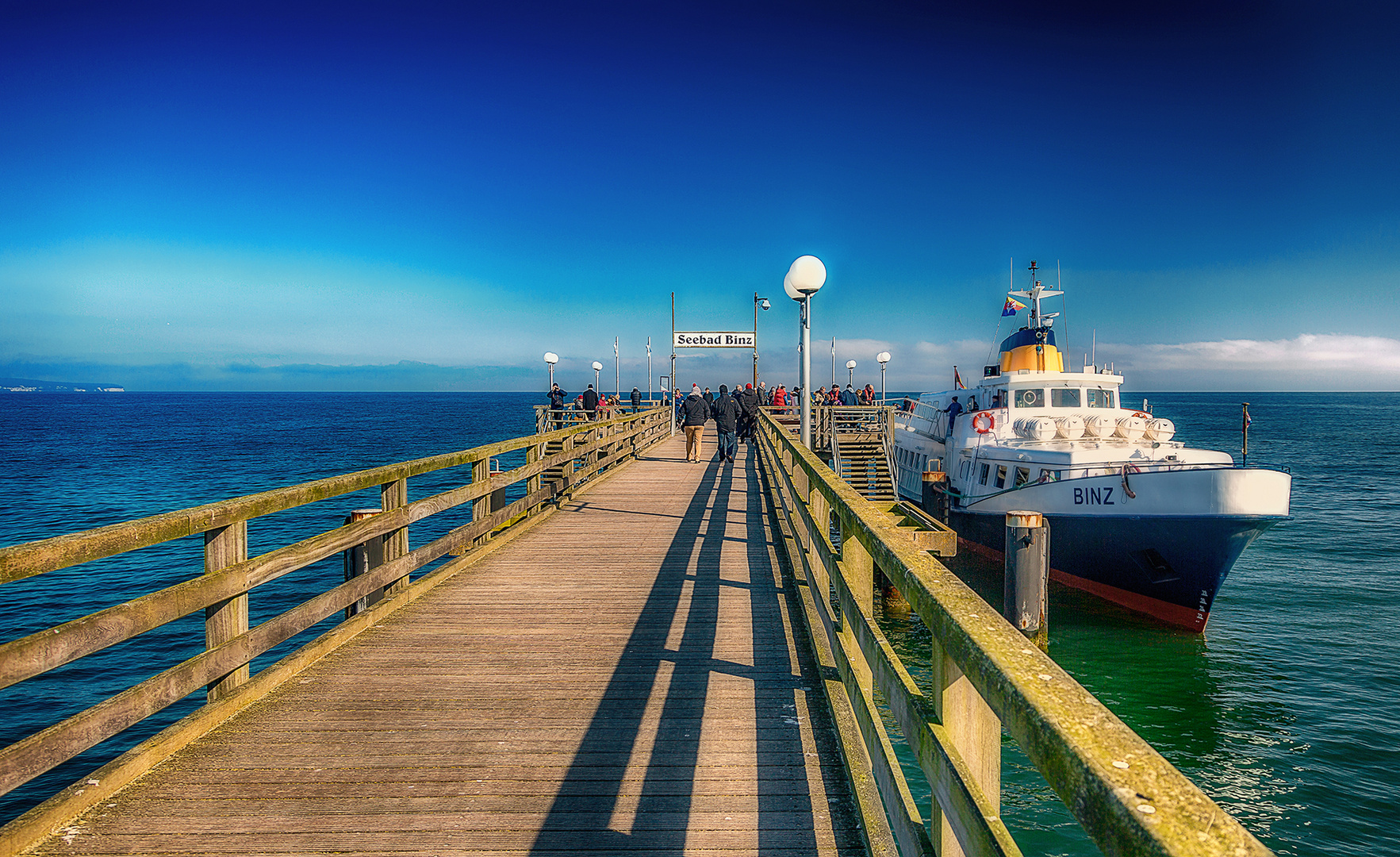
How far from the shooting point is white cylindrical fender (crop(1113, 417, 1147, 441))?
1523cm

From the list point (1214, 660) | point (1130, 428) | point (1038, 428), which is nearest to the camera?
point (1214, 660)

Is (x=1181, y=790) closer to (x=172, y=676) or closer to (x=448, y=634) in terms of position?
(x=172, y=676)

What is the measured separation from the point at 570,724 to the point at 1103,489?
1141 centimetres

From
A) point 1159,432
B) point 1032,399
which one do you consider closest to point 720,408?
point 1032,399

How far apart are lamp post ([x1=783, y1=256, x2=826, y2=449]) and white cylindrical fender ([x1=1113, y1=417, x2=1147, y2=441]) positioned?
8950 mm

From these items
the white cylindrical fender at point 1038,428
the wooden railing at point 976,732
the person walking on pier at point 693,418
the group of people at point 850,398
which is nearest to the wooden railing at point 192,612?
the wooden railing at point 976,732

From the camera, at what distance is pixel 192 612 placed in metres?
3.75

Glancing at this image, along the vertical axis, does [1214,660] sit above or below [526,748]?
below

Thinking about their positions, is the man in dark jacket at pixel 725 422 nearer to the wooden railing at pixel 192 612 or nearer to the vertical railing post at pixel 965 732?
the wooden railing at pixel 192 612

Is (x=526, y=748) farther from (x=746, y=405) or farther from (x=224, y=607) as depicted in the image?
(x=746, y=405)

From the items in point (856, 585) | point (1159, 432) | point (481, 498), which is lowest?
point (481, 498)

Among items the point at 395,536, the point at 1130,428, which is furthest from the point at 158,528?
the point at 1130,428

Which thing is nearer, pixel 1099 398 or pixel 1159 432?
pixel 1159 432

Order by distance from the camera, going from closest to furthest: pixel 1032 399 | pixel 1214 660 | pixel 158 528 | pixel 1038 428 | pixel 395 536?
1. pixel 158 528
2. pixel 395 536
3. pixel 1214 660
4. pixel 1038 428
5. pixel 1032 399
